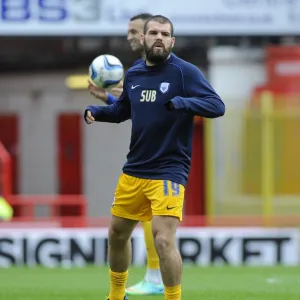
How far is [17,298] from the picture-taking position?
29.3ft

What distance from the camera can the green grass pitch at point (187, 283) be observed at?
29.9 ft

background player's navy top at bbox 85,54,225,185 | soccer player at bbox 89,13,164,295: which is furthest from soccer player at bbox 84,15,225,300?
soccer player at bbox 89,13,164,295

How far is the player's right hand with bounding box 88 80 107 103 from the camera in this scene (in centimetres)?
915

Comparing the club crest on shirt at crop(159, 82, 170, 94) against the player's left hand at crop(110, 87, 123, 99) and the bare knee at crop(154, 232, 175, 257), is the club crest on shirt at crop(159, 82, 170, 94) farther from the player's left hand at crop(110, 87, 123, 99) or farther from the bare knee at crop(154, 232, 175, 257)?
the player's left hand at crop(110, 87, 123, 99)

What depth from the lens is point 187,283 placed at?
34.8ft

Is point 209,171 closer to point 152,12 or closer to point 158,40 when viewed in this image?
point 152,12

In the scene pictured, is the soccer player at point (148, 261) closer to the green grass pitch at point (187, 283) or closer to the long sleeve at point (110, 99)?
the long sleeve at point (110, 99)

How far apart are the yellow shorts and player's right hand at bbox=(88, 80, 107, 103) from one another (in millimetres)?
1827

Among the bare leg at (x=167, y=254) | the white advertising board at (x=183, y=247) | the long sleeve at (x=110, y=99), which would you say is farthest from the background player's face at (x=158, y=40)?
the white advertising board at (x=183, y=247)

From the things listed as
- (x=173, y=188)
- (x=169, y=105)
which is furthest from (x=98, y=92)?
(x=169, y=105)

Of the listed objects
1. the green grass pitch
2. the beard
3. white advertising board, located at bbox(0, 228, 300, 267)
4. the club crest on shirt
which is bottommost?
white advertising board, located at bbox(0, 228, 300, 267)

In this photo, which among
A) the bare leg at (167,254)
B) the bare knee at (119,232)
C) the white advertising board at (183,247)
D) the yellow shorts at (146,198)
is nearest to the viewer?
→ the bare leg at (167,254)

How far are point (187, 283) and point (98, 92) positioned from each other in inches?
97.5

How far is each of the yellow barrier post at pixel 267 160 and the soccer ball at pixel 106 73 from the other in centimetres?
665
